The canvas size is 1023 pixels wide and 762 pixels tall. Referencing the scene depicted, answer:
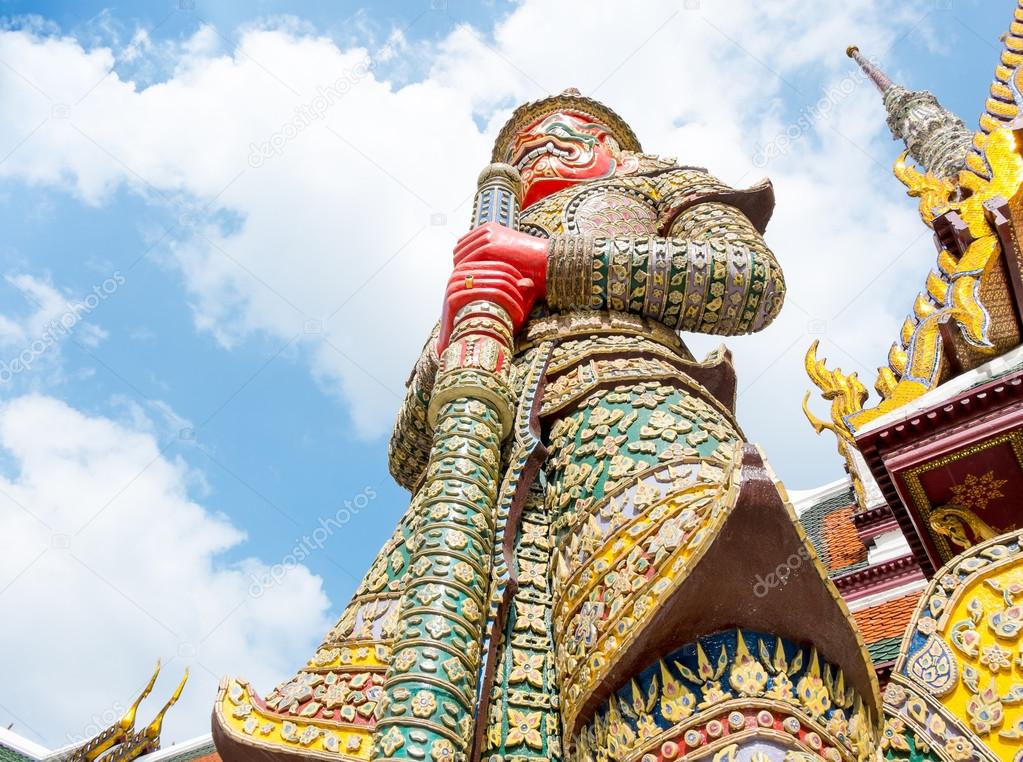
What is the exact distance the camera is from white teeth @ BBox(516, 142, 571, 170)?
4.39 meters

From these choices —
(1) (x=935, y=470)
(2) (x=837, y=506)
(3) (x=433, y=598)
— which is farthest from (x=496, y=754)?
(2) (x=837, y=506)

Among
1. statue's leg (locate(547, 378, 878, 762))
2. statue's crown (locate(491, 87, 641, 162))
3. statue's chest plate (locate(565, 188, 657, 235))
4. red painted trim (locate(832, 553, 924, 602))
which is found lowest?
statue's leg (locate(547, 378, 878, 762))

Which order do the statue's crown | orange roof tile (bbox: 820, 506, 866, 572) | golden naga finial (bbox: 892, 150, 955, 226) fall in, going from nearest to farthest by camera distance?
the statue's crown < golden naga finial (bbox: 892, 150, 955, 226) < orange roof tile (bbox: 820, 506, 866, 572)

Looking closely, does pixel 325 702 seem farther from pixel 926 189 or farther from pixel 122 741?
pixel 122 741

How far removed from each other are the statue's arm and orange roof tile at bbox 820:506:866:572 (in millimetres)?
4587

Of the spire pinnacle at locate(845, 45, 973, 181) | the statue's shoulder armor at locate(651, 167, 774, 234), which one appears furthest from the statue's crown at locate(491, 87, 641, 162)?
the spire pinnacle at locate(845, 45, 973, 181)

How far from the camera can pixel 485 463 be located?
253cm

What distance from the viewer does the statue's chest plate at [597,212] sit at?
11.9 feet

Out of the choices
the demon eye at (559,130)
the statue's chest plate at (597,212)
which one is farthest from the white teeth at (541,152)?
the statue's chest plate at (597,212)

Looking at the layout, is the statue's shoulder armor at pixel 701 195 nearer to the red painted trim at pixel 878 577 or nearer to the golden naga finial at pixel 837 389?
the golden naga finial at pixel 837 389

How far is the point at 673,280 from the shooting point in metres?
3.13

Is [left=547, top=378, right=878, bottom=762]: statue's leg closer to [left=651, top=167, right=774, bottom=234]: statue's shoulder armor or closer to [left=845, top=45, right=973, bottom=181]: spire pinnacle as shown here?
[left=651, top=167, right=774, bottom=234]: statue's shoulder armor

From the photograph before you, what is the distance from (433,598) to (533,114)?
10.9ft

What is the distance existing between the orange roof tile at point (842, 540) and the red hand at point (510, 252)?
4933mm
